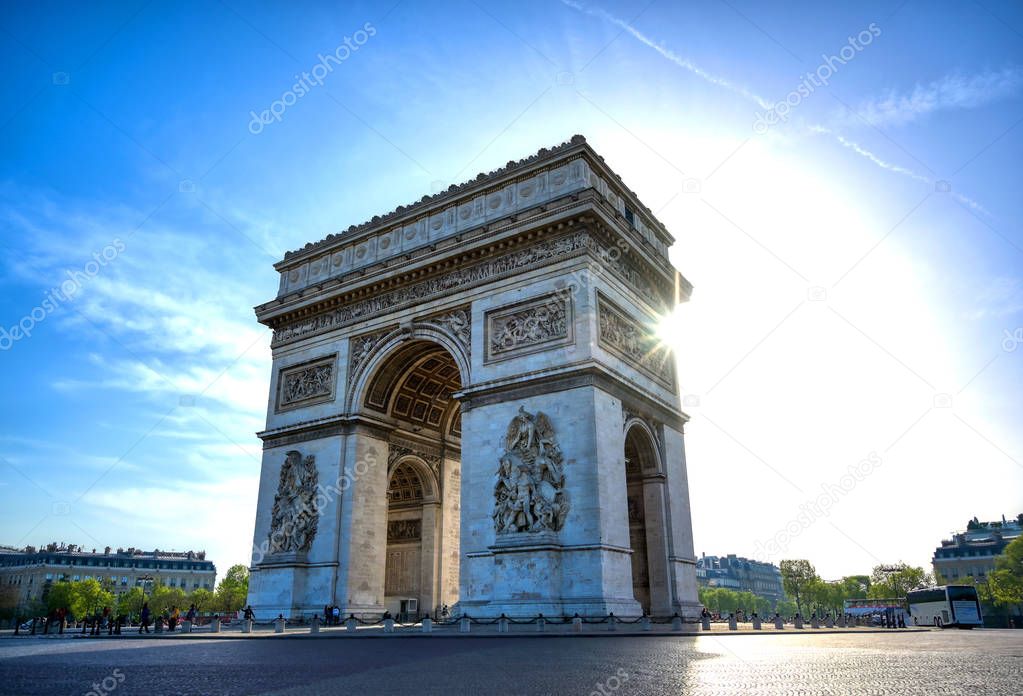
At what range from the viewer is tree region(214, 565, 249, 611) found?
8556cm

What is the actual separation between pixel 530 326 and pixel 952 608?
90.1 feet

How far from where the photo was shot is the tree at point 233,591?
85562mm

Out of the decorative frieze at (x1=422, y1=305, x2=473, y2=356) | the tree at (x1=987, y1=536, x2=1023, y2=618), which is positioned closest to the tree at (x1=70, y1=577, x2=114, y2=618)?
the decorative frieze at (x1=422, y1=305, x2=473, y2=356)

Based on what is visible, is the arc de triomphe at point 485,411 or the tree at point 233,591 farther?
the tree at point 233,591

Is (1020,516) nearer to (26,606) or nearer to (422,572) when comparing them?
(422,572)

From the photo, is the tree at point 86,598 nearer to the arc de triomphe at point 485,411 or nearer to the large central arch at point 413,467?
the large central arch at point 413,467

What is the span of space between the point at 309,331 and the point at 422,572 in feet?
34.0

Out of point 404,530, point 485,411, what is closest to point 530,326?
point 485,411

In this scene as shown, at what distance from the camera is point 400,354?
2488 cm

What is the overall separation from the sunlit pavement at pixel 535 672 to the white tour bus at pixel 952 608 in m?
29.0

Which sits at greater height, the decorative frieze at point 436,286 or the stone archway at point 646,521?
the decorative frieze at point 436,286

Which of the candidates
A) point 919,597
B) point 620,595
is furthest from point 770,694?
point 919,597

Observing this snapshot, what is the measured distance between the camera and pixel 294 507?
24.4 m

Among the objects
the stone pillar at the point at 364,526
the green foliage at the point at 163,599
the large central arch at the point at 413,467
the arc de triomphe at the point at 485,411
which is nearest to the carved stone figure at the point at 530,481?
the arc de triomphe at the point at 485,411
